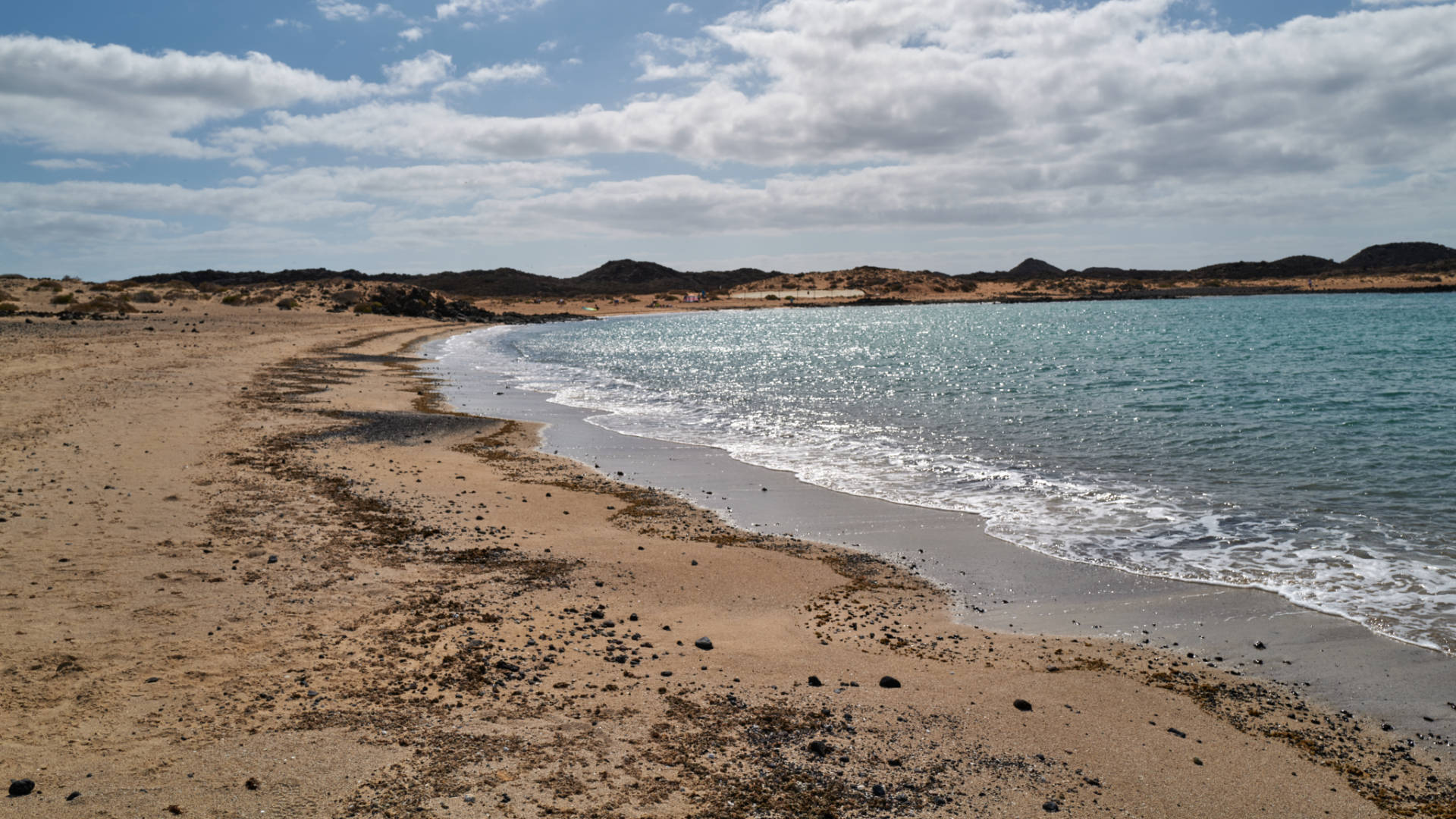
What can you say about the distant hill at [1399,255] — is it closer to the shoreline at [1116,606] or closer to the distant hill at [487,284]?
the distant hill at [487,284]

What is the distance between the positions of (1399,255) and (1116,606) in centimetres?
22882

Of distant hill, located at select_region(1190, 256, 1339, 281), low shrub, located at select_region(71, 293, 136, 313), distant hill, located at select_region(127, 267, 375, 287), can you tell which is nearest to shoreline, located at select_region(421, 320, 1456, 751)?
low shrub, located at select_region(71, 293, 136, 313)

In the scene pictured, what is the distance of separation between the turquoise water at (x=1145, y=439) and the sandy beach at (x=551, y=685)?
3463mm

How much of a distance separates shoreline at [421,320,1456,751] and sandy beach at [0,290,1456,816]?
15.3 inches

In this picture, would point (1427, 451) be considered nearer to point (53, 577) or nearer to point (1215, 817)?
point (1215, 817)

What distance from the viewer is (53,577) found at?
764cm

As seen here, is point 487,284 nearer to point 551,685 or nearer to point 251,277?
point 251,277

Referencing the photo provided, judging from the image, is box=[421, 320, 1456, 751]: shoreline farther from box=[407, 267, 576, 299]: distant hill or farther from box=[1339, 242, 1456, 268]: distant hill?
box=[1339, 242, 1456, 268]: distant hill

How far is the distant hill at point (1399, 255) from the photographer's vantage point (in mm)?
173375

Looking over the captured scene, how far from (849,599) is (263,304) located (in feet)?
239

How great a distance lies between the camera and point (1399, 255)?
180 meters

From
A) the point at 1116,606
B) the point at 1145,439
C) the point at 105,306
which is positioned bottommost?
the point at 1116,606

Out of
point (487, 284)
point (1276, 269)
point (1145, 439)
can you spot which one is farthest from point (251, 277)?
point (1276, 269)

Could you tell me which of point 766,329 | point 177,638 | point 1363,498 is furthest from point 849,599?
point 766,329
